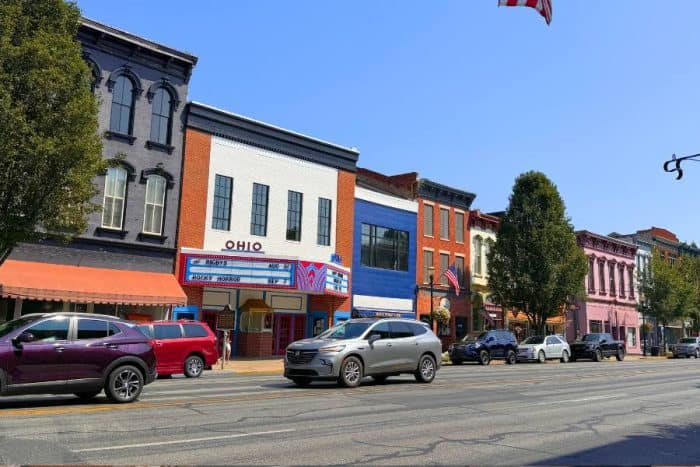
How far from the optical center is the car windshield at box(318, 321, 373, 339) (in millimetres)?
16000

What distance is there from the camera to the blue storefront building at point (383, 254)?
36000 mm

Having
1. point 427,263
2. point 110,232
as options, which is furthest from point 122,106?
point 427,263

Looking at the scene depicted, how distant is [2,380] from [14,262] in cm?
1369

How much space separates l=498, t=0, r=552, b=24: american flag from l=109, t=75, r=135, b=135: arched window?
19.3 m

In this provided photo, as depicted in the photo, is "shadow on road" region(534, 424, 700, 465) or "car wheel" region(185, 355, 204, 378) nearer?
"shadow on road" region(534, 424, 700, 465)

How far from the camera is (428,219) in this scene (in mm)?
41594

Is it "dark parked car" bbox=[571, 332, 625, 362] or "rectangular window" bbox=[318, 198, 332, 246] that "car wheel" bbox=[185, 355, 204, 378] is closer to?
"rectangular window" bbox=[318, 198, 332, 246]

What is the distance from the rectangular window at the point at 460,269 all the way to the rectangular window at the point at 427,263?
2.76 meters

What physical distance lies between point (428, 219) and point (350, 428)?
32842 millimetres

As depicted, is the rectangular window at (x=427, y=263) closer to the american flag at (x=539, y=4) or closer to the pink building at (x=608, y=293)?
the pink building at (x=608, y=293)

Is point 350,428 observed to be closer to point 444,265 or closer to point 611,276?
point 444,265

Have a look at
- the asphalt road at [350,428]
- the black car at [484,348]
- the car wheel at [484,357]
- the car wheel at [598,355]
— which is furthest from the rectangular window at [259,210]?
Answer: the car wheel at [598,355]

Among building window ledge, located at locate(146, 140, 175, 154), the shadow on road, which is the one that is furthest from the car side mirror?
building window ledge, located at locate(146, 140, 175, 154)

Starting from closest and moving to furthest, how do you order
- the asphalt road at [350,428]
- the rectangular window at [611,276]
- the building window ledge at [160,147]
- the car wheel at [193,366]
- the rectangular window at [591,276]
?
1. the asphalt road at [350,428]
2. the car wheel at [193,366]
3. the building window ledge at [160,147]
4. the rectangular window at [591,276]
5. the rectangular window at [611,276]
